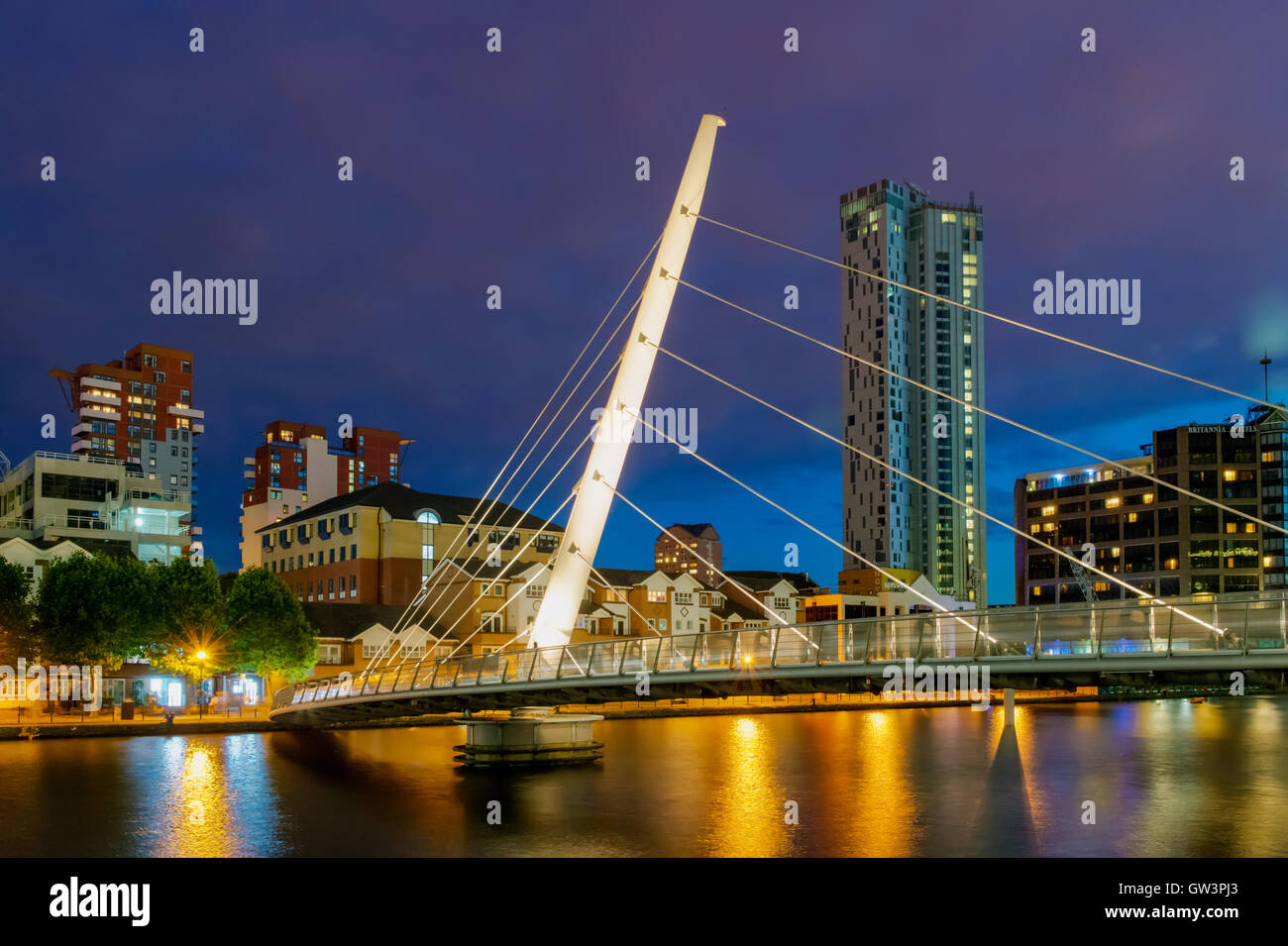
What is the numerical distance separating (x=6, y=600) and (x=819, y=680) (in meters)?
46.7

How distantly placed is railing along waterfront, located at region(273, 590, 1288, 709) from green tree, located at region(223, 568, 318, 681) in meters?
36.3

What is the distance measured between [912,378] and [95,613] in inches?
5489

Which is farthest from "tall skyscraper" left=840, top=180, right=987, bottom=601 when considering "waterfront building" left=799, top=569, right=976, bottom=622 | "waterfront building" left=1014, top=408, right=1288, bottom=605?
"waterfront building" left=799, top=569, right=976, bottom=622

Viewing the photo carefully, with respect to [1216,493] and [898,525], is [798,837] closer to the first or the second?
[1216,493]

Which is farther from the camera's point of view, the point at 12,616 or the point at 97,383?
the point at 97,383

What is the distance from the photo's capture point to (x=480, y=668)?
1270 inches

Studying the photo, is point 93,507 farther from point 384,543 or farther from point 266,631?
point 266,631

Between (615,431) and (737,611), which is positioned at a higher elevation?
(615,431)

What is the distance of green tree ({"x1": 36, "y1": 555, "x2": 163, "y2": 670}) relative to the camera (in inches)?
2249

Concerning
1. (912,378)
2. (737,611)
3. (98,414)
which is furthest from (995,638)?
(98,414)

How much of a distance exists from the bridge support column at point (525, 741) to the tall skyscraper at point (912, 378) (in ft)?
Result: 431

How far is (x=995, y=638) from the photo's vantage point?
76.0ft

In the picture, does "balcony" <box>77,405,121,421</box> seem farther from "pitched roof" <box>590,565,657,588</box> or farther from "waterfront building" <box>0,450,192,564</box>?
"pitched roof" <box>590,565,657,588</box>

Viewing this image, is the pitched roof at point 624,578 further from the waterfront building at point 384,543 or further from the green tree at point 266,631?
the green tree at point 266,631
